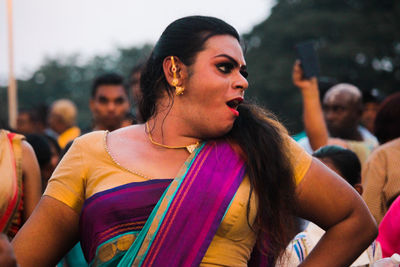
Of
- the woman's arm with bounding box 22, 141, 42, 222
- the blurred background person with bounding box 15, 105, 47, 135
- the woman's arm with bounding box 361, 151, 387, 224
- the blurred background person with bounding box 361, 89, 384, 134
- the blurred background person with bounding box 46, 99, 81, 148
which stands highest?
the woman's arm with bounding box 22, 141, 42, 222

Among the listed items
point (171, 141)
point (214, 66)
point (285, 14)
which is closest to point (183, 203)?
point (171, 141)

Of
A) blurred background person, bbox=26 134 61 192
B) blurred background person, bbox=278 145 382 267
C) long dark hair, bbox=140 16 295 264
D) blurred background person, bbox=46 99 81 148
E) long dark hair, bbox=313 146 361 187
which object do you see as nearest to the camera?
long dark hair, bbox=140 16 295 264

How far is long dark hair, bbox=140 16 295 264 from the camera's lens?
2.56 meters

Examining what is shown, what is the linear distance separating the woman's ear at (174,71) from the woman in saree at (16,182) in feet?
4.31

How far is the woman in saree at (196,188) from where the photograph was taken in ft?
8.13

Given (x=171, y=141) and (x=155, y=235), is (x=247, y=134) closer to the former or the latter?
(x=171, y=141)

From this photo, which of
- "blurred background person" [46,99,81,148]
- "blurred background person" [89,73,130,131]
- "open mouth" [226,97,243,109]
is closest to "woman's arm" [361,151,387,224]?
"open mouth" [226,97,243,109]

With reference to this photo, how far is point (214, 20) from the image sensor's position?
9.05 feet

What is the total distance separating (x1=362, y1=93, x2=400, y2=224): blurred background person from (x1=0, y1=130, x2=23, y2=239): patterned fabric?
2267 millimetres

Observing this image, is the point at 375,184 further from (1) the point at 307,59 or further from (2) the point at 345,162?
(1) the point at 307,59

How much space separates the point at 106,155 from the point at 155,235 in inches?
16.8

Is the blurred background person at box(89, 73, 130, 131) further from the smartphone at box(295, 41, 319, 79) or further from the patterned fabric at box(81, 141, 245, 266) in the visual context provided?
the patterned fabric at box(81, 141, 245, 266)

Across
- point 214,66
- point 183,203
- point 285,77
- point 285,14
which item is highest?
point 214,66

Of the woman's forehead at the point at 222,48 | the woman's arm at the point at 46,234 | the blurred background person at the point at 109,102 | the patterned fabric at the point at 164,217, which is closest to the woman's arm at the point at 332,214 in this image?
the patterned fabric at the point at 164,217
